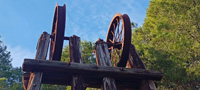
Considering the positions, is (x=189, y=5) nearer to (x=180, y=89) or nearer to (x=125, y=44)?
(x=180, y=89)

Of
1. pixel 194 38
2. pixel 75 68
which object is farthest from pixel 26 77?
pixel 194 38

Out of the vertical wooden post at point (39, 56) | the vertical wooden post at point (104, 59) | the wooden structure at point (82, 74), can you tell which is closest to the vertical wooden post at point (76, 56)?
the wooden structure at point (82, 74)

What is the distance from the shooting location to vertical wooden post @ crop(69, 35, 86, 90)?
383 centimetres

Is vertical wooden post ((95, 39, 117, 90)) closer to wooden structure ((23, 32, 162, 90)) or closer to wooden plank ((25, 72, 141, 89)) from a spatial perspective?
wooden structure ((23, 32, 162, 90))

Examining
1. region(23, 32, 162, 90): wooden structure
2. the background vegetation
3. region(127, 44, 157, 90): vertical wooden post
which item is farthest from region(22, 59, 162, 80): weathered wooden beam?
the background vegetation

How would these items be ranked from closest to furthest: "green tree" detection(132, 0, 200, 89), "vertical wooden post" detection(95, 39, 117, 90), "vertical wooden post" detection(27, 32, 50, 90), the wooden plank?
"vertical wooden post" detection(27, 32, 50, 90), "vertical wooden post" detection(95, 39, 117, 90), the wooden plank, "green tree" detection(132, 0, 200, 89)

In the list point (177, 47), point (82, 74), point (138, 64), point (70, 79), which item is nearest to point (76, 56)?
point (70, 79)

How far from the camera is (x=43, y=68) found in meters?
3.82

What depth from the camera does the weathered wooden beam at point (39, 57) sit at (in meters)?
3.56

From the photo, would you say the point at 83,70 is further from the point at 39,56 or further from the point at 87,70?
the point at 39,56

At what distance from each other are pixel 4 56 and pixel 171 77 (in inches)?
1667

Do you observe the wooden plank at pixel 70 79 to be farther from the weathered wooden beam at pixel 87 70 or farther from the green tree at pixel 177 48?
the green tree at pixel 177 48

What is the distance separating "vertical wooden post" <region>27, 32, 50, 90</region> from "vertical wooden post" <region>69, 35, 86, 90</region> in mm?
562

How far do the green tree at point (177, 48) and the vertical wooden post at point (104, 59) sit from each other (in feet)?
7.98
